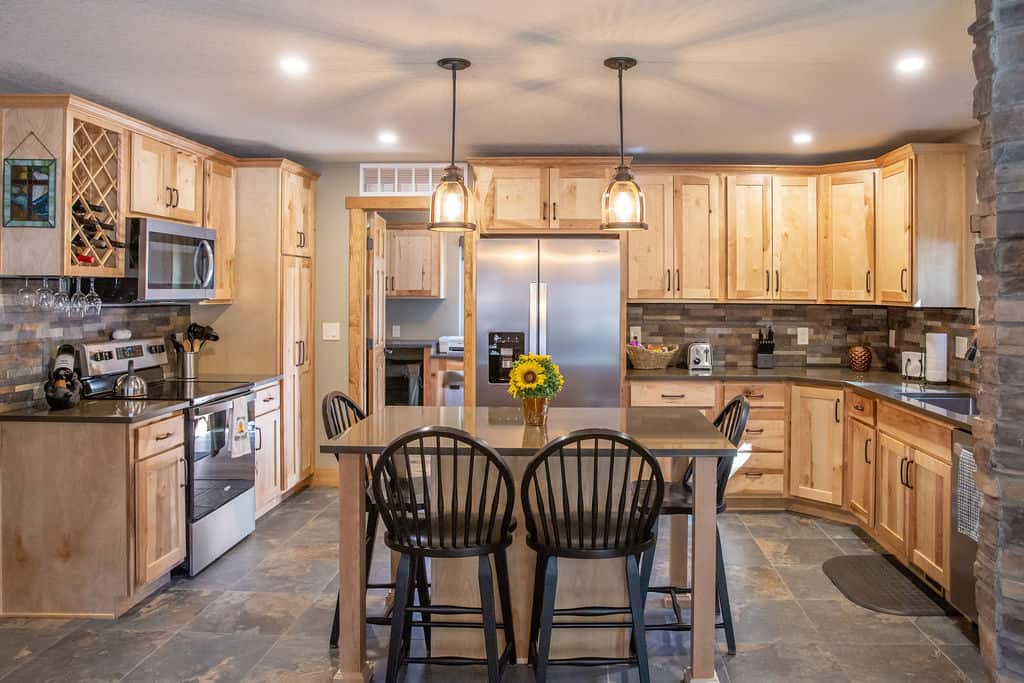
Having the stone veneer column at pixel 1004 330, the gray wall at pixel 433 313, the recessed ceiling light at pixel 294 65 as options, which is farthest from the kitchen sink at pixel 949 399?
the gray wall at pixel 433 313

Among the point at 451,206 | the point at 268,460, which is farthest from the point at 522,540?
the point at 268,460

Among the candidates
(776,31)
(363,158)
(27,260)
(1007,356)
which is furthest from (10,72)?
(1007,356)

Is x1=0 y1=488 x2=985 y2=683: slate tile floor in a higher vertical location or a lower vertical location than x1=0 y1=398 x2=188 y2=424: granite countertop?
lower

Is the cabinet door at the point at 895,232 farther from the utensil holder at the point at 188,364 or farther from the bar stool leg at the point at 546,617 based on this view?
the utensil holder at the point at 188,364

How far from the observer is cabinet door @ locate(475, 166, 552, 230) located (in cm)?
499

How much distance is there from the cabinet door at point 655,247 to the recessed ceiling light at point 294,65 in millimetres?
2442

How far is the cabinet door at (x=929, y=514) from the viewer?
3381mm

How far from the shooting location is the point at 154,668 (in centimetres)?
285

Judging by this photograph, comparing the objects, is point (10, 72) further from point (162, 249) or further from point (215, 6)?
point (215, 6)

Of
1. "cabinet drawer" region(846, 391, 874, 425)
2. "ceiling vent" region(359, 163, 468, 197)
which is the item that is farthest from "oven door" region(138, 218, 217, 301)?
"cabinet drawer" region(846, 391, 874, 425)

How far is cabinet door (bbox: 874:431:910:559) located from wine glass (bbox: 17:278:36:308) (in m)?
4.19

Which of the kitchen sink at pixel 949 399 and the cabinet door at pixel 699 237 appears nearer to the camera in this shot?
the kitchen sink at pixel 949 399

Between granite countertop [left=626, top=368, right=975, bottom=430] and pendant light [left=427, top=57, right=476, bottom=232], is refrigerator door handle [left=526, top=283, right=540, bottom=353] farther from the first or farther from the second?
pendant light [left=427, top=57, right=476, bottom=232]

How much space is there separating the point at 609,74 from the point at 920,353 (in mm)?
2802
